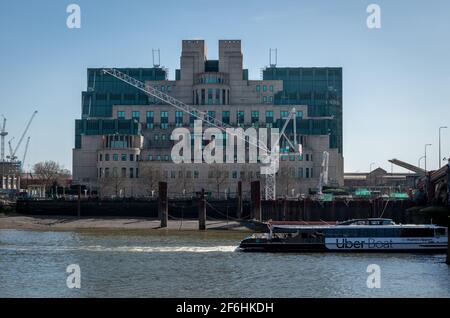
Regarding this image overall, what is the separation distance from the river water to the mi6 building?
8006 cm

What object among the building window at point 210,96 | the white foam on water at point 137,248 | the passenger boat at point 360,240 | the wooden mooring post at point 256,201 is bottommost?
the white foam on water at point 137,248

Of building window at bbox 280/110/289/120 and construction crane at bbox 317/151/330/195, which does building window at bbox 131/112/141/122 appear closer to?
building window at bbox 280/110/289/120

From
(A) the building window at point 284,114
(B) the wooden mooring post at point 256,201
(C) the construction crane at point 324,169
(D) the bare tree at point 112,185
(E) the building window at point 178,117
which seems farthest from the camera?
(A) the building window at point 284,114

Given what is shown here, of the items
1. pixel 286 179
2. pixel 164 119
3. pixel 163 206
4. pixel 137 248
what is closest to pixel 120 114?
pixel 164 119

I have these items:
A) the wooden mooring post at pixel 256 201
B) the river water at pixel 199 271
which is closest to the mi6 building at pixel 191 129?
the wooden mooring post at pixel 256 201

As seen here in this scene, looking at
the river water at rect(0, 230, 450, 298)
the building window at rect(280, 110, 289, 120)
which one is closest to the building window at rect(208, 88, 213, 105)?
the building window at rect(280, 110, 289, 120)

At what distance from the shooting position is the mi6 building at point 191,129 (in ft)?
541

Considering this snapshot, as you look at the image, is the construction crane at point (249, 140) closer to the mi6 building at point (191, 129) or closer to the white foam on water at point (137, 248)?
the mi6 building at point (191, 129)

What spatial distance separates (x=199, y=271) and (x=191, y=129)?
117m

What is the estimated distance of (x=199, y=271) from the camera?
59.8 meters

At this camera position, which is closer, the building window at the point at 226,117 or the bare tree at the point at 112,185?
the bare tree at the point at 112,185

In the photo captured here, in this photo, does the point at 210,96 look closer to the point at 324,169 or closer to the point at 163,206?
the point at 324,169

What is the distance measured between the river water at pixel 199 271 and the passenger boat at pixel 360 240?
94.7 inches
